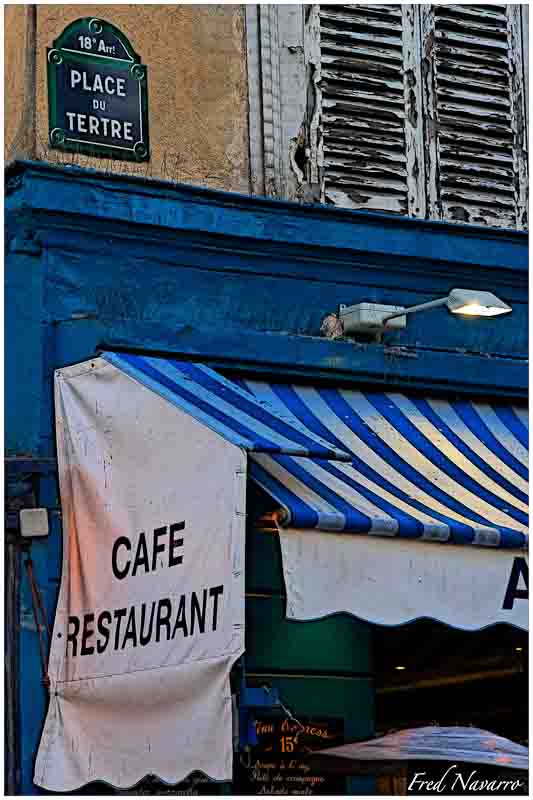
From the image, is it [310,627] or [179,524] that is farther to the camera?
[310,627]

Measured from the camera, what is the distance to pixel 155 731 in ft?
30.3

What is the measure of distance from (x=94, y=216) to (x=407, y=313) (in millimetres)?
2015

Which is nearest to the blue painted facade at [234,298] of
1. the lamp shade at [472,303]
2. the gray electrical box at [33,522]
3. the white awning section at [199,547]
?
the gray electrical box at [33,522]

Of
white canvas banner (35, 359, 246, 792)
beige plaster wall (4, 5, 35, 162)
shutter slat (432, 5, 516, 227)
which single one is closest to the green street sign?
beige plaster wall (4, 5, 35, 162)

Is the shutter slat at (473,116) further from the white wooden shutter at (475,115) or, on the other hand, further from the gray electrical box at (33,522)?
the gray electrical box at (33,522)

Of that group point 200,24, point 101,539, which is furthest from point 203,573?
Answer: point 200,24

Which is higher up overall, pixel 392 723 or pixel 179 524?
pixel 179 524

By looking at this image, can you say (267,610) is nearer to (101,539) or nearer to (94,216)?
(101,539)

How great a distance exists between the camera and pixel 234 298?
11086 millimetres

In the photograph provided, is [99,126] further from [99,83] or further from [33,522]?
[33,522]

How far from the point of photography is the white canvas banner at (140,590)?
29.5 feet

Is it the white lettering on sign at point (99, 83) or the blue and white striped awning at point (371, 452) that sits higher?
the white lettering on sign at point (99, 83)
